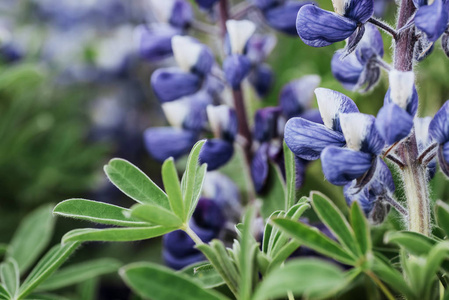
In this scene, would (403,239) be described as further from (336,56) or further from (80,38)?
(80,38)

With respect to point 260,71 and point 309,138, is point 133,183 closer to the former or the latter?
point 309,138

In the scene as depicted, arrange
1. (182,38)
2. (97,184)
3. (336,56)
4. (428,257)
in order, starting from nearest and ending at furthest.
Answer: (428,257), (336,56), (182,38), (97,184)

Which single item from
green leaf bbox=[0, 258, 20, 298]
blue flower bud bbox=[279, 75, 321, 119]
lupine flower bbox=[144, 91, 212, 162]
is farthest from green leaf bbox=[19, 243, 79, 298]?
blue flower bud bbox=[279, 75, 321, 119]

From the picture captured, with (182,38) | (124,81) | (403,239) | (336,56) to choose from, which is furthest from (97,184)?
(403,239)

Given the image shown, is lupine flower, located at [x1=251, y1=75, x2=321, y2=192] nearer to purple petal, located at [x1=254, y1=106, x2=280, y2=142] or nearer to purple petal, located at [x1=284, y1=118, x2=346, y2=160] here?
purple petal, located at [x1=254, y1=106, x2=280, y2=142]

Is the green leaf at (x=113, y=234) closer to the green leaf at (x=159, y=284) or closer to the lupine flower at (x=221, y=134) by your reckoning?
the green leaf at (x=159, y=284)

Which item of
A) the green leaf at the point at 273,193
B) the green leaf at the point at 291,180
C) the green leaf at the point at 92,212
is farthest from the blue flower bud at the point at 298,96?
the green leaf at the point at 92,212

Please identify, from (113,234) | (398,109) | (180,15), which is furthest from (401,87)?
(180,15)

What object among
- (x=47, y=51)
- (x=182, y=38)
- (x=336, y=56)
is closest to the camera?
(x=336, y=56)
